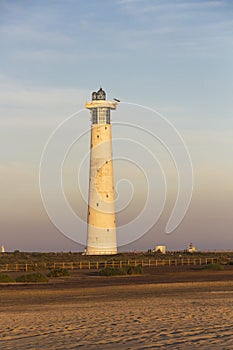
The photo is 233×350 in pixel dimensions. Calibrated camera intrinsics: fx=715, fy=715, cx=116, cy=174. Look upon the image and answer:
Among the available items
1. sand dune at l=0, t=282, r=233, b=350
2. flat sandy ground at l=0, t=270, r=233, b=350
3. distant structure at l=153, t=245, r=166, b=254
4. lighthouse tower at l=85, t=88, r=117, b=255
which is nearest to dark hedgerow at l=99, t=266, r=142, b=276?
flat sandy ground at l=0, t=270, r=233, b=350

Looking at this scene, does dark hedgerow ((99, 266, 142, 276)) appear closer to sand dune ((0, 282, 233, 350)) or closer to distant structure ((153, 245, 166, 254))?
sand dune ((0, 282, 233, 350))

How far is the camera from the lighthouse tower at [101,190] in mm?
67562

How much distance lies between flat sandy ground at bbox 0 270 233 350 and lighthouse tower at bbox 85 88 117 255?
33183 mm

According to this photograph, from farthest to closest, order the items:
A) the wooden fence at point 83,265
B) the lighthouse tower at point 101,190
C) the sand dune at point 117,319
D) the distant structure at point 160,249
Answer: the distant structure at point 160,249 < the lighthouse tower at point 101,190 < the wooden fence at point 83,265 < the sand dune at point 117,319

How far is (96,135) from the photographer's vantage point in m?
68.9

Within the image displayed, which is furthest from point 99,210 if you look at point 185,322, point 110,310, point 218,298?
point 185,322

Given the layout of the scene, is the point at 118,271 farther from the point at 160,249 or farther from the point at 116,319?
the point at 160,249

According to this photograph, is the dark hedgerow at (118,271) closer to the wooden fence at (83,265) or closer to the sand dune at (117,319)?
the wooden fence at (83,265)

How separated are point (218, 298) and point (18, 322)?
34.4 ft

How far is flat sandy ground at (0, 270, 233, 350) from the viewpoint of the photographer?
48.1ft

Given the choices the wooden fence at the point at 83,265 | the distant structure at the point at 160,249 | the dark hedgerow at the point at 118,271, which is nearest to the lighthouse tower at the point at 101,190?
the wooden fence at the point at 83,265

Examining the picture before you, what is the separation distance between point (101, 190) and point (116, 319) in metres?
48.0

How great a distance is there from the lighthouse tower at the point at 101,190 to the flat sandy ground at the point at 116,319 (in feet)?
109

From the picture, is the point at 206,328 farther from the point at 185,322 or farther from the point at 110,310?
the point at 110,310
